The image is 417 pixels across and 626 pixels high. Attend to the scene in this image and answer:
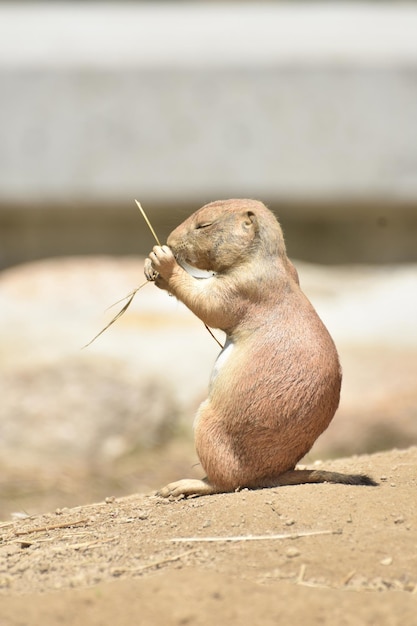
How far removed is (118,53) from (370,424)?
11.7ft

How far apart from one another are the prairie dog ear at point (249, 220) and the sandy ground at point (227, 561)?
3.45 ft

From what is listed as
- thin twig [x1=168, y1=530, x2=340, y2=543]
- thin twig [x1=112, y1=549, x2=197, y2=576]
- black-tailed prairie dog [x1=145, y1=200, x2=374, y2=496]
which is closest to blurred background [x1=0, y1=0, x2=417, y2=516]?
black-tailed prairie dog [x1=145, y1=200, x2=374, y2=496]

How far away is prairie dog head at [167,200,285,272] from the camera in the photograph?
3.77 metres

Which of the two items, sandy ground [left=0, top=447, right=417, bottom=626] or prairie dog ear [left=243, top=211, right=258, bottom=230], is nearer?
sandy ground [left=0, top=447, right=417, bottom=626]

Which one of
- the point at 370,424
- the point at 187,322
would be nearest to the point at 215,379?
the point at 370,424

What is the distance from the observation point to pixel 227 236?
380 centimetres

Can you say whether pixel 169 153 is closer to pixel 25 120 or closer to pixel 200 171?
pixel 200 171

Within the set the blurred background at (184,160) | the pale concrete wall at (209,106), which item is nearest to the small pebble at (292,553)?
the blurred background at (184,160)

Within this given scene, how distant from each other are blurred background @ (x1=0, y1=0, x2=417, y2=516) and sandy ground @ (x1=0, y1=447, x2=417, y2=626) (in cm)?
328

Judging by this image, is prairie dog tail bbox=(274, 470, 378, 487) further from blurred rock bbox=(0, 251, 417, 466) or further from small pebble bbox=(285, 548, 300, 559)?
blurred rock bbox=(0, 251, 417, 466)

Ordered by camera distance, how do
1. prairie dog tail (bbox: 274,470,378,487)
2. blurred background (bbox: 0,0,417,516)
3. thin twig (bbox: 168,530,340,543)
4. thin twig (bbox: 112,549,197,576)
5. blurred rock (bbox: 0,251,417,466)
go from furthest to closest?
blurred background (bbox: 0,0,417,516), blurred rock (bbox: 0,251,417,466), prairie dog tail (bbox: 274,470,378,487), thin twig (bbox: 168,530,340,543), thin twig (bbox: 112,549,197,576)

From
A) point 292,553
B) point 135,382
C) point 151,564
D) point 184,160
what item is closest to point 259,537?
point 292,553

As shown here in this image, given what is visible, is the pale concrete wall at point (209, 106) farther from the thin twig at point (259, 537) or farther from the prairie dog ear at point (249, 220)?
the thin twig at point (259, 537)

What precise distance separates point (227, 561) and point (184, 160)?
5.13 m
